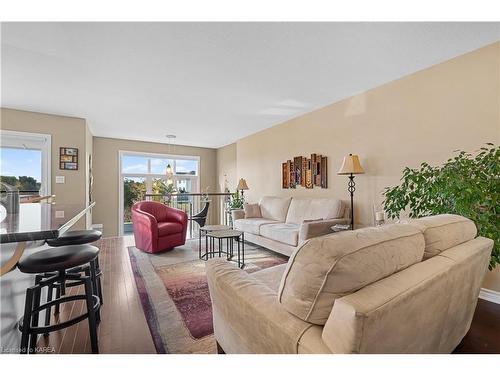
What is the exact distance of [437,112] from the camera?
2557mm

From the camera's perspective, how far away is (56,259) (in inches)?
54.1

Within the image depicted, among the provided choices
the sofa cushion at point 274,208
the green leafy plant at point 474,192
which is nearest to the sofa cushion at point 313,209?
the sofa cushion at point 274,208

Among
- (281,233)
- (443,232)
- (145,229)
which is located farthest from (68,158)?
(443,232)

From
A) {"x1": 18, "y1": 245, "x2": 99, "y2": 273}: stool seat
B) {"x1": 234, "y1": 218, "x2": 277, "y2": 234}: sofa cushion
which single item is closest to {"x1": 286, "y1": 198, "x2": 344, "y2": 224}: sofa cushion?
{"x1": 234, "y1": 218, "x2": 277, "y2": 234}: sofa cushion

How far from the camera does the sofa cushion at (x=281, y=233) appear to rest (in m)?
3.18

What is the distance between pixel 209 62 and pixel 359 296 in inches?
100

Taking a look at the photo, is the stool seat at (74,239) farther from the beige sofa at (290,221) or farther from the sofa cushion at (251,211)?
the sofa cushion at (251,211)

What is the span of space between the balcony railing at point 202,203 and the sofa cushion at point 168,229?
1904 mm

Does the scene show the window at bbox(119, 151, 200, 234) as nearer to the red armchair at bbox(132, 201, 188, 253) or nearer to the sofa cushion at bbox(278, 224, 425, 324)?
the red armchair at bbox(132, 201, 188, 253)

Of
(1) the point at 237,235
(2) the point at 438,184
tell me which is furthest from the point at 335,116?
(1) the point at 237,235

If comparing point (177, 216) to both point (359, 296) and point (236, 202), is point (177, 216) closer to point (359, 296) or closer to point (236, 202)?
A: point (236, 202)

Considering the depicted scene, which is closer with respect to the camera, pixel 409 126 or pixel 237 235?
pixel 409 126
